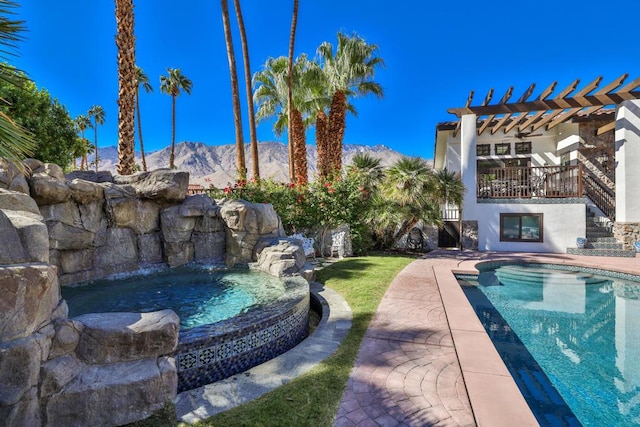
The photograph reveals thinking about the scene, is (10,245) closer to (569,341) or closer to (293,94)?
(569,341)

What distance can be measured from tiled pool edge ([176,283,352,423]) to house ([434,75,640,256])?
12.4 metres

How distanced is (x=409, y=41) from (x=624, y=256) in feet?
73.1

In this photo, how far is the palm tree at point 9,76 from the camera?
5.92 ft

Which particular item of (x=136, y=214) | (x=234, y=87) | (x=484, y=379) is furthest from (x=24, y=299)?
(x=234, y=87)

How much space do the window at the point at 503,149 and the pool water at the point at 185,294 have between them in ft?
58.0

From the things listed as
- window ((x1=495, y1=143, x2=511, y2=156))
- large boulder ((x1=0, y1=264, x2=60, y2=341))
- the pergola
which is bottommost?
large boulder ((x1=0, y1=264, x2=60, y2=341))

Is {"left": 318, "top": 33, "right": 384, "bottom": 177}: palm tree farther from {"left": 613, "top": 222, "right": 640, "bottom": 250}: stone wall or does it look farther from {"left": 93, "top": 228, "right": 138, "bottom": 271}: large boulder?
{"left": 613, "top": 222, "right": 640, "bottom": 250}: stone wall

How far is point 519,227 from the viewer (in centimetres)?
1448

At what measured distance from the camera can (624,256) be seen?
12250mm

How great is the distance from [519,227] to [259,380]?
1531 centimetres

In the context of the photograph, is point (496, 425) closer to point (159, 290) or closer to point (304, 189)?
point (159, 290)

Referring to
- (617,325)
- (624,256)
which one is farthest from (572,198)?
(617,325)

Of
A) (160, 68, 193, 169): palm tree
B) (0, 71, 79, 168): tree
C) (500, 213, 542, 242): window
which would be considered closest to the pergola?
(500, 213, 542, 242): window

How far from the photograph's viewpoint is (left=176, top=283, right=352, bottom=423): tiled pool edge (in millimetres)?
2921
